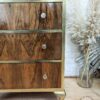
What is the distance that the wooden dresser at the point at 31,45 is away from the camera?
4.79 ft

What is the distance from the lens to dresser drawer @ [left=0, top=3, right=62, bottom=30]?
146cm

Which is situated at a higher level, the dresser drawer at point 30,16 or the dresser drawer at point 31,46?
the dresser drawer at point 30,16

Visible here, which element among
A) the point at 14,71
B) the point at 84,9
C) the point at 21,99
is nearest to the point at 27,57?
the point at 14,71

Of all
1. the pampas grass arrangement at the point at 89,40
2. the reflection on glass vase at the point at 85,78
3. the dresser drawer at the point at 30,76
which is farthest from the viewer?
the reflection on glass vase at the point at 85,78

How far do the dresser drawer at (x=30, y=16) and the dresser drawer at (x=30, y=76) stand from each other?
28 centimetres

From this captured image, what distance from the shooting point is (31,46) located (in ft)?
5.04

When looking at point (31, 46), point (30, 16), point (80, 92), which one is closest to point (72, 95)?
point (80, 92)

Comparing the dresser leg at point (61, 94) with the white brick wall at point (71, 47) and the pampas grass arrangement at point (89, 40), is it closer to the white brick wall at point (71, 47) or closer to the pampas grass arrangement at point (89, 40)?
the pampas grass arrangement at point (89, 40)

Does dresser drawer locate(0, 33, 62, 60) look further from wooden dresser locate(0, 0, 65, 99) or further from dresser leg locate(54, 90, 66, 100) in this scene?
dresser leg locate(54, 90, 66, 100)

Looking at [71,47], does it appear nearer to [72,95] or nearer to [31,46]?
[72,95]

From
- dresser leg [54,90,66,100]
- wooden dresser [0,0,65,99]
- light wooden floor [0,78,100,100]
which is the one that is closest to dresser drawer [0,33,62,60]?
wooden dresser [0,0,65,99]

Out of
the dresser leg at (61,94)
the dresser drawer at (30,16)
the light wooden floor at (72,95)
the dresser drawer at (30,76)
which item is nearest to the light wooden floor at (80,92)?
the light wooden floor at (72,95)

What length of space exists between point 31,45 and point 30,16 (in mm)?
200

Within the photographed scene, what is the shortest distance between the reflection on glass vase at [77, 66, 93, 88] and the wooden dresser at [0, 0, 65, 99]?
0.39 metres
